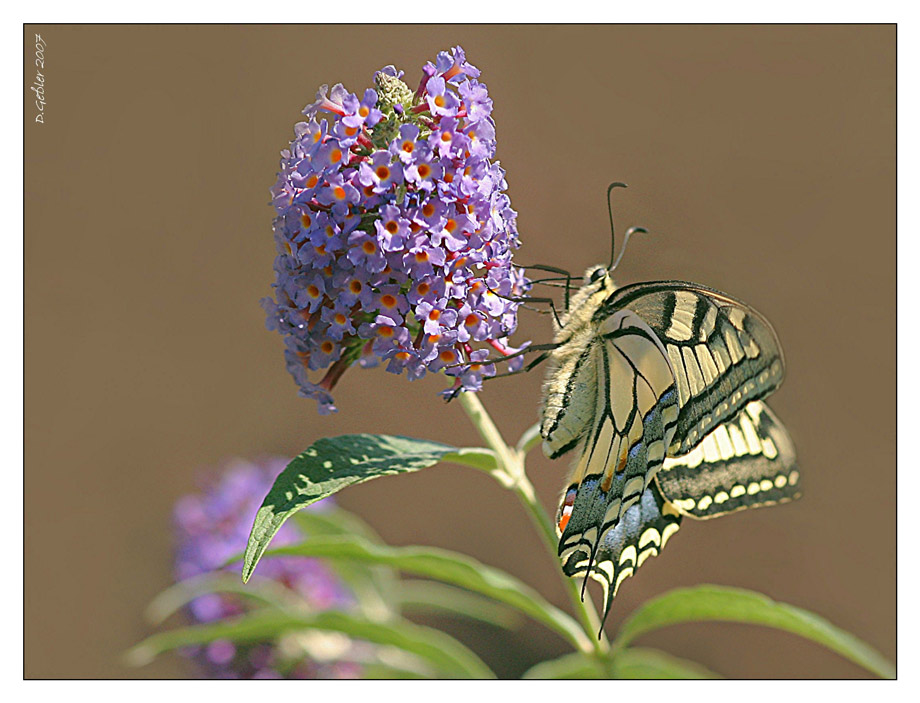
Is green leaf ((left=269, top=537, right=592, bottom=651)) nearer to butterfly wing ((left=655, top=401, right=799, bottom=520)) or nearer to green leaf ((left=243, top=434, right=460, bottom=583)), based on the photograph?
green leaf ((left=243, top=434, right=460, bottom=583))

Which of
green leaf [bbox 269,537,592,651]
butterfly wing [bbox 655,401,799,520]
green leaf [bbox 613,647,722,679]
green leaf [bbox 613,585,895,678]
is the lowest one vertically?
green leaf [bbox 613,647,722,679]

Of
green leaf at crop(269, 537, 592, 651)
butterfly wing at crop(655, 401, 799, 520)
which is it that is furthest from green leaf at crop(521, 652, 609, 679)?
butterfly wing at crop(655, 401, 799, 520)

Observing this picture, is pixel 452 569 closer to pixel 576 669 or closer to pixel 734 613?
pixel 576 669

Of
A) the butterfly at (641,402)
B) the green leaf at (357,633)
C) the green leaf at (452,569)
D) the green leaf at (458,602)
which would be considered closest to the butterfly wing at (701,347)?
the butterfly at (641,402)

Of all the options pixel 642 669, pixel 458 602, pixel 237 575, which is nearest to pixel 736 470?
pixel 642 669

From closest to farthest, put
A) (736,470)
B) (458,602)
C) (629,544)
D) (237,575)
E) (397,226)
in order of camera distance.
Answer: (397,226) → (629,544) → (736,470) → (237,575) → (458,602)

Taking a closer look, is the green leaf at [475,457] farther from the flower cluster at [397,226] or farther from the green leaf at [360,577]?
the green leaf at [360,577]
